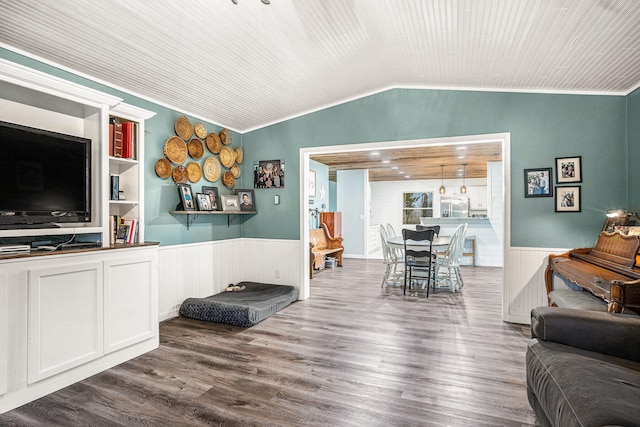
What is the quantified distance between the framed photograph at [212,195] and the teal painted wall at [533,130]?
194cm

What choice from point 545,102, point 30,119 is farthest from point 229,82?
point 545,102

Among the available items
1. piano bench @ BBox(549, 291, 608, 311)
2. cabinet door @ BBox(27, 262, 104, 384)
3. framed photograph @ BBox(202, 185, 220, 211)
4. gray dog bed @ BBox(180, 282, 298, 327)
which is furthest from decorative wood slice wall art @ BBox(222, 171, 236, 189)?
piano bench @ BBox(549, 291, 608, 311)

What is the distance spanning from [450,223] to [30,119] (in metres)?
7.70

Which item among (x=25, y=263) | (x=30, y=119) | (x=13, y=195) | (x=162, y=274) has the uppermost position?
(x=30, y=119)

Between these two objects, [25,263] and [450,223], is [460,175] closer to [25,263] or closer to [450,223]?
[450,223]

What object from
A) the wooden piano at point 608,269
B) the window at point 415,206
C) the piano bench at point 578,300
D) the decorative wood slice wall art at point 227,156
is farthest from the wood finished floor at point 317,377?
the window at point 415,206

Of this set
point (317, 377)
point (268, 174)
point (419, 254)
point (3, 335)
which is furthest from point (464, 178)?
point (3, 335)

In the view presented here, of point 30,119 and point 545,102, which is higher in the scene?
point 545,102

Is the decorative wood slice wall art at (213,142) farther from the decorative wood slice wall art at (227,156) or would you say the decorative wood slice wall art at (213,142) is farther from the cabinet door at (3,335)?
A: the cabinet door at (3,335)

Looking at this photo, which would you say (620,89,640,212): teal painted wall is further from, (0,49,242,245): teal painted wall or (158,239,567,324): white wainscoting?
(0,49,242,245): teal painted wall

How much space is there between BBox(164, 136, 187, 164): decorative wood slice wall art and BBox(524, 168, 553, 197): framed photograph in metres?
4.07

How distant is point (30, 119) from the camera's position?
264 cm

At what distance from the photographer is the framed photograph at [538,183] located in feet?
12.2

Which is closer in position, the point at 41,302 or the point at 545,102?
the point at 41,302
